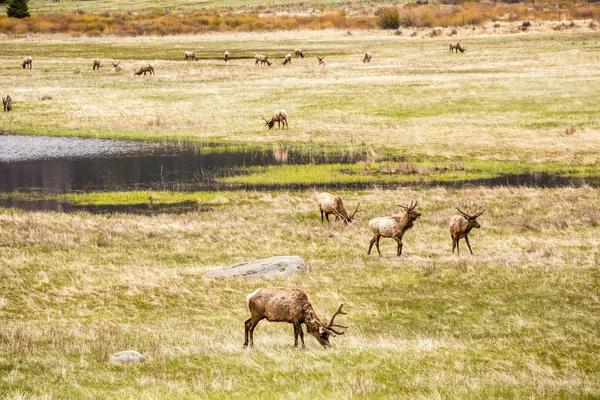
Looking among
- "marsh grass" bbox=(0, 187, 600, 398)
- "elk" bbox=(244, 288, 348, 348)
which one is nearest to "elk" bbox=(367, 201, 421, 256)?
"marsh grass" bbox=(0, 187, 600, 398)

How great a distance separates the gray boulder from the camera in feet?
69.6

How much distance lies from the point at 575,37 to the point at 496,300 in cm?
7783

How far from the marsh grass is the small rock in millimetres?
260

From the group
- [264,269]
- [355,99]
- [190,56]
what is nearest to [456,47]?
[190,56]

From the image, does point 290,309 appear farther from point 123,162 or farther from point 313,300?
point 123,162

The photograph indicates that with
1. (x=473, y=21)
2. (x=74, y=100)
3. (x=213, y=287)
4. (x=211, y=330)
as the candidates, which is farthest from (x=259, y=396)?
(x=473, y=21)

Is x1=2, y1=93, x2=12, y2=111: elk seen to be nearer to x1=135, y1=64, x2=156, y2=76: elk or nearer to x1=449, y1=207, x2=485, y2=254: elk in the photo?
x1=135, y1=64, x2=156, y2=76: elk

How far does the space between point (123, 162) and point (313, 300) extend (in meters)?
24.8

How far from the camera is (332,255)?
24.0m

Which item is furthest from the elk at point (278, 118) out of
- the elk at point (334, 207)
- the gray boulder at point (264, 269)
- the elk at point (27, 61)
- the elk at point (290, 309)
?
the elk at point (290, 309)

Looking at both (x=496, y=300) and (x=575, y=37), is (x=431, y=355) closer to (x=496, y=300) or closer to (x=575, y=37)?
(x=496, y=300)

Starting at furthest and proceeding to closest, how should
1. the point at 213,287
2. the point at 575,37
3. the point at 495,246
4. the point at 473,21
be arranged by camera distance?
the point at 473,21 → the point at 575,37 → the point at 495,246 → the point at 213,287

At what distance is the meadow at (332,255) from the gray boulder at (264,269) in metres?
0.49

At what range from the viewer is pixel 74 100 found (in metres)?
57.5
